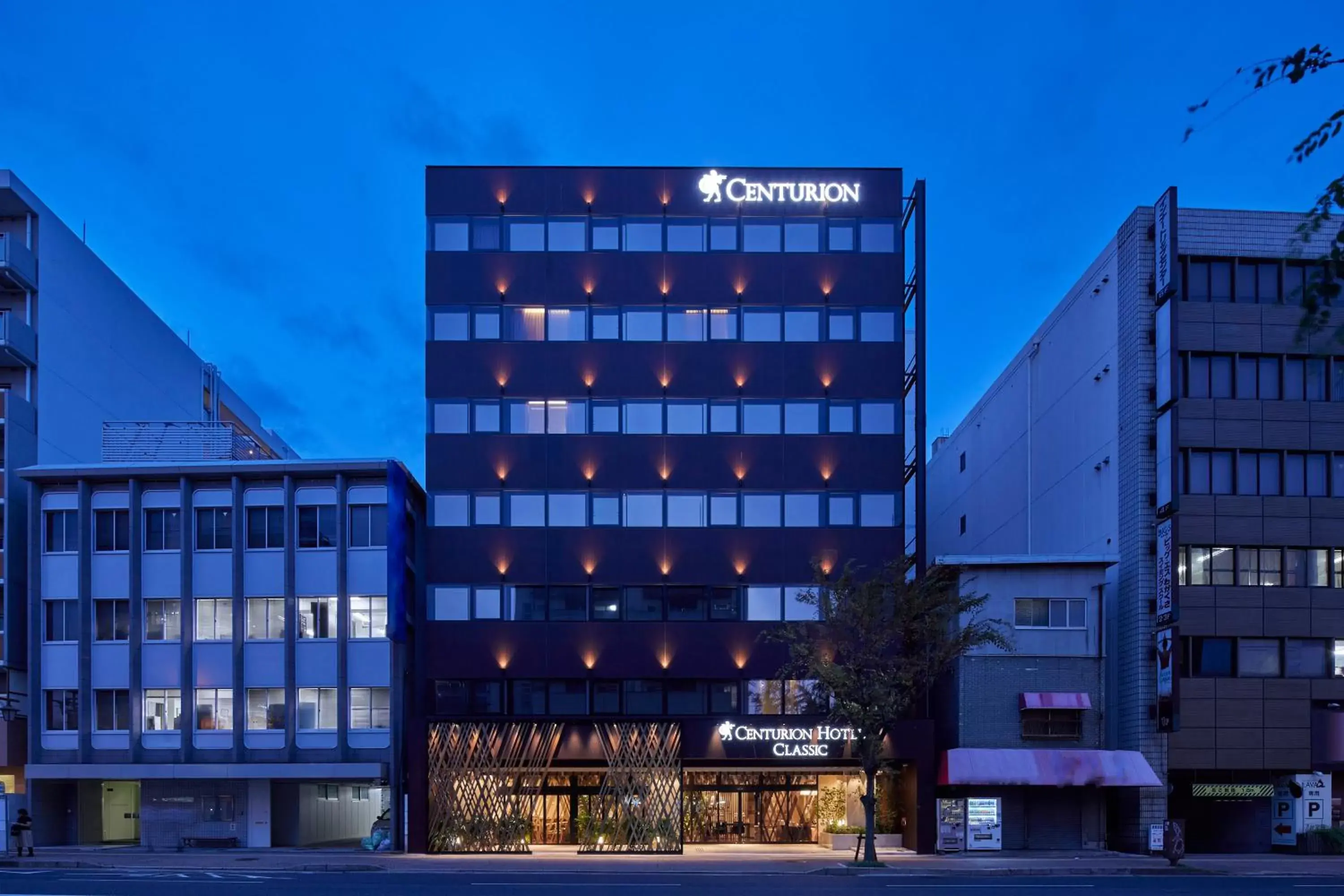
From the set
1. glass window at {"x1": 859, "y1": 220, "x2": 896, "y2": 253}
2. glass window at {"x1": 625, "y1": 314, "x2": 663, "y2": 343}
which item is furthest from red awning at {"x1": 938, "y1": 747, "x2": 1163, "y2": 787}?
glass window at {"x1": 859, "y1": 220, "x2": 896, "y2": 253}

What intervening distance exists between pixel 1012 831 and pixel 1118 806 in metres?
4.85

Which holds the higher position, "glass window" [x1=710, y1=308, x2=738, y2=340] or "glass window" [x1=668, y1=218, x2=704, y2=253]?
"glass window" [x1=668, y1=218, x2=704, y2=253]

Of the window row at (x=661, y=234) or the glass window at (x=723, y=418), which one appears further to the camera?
the window row at (x=661, y=234)

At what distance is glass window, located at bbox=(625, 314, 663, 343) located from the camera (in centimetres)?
5184

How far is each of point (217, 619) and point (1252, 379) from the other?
4254cm

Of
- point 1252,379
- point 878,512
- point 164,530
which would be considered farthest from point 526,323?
point 1252,379

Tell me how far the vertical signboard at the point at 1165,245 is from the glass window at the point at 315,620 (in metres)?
35.2

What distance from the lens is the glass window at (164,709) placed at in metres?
48.5

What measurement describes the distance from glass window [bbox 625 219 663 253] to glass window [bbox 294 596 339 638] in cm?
1992

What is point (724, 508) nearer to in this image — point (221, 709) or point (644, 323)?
point (644, 323)

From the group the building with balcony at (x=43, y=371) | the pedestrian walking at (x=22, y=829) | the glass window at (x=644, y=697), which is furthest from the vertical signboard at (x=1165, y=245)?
the pedestrian walking at (x=22, y=829)

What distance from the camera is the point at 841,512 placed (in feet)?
167

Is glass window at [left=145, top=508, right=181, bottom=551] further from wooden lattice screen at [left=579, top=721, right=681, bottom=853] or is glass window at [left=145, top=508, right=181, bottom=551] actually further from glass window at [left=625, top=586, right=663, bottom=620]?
wooden lattice screen at [left=579, top=721, right=681, bottom=853]

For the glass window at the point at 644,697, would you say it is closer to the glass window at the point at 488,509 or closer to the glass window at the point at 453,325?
the glass window at the point at 488,509
